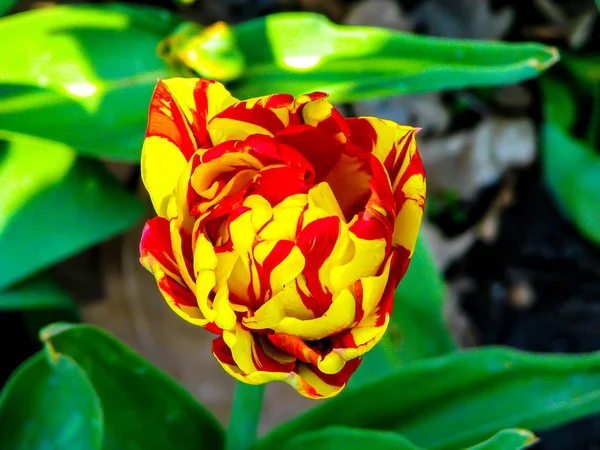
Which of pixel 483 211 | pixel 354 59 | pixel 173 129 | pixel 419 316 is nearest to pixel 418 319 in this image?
pixel 419 316

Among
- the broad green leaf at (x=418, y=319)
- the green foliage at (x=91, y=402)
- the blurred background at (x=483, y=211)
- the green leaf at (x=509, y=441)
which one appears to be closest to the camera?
the green leaf at (x=509, y=441)

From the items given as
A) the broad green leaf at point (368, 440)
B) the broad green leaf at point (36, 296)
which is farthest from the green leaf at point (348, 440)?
the broad green leaf at point (36, 296)

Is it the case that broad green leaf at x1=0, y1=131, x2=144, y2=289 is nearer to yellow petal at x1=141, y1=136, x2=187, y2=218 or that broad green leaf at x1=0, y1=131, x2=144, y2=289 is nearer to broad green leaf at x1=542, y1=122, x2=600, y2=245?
yellow petal at x1=141, y1=136, x2=187, y2=218

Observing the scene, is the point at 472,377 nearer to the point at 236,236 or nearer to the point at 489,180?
the point at 236,236

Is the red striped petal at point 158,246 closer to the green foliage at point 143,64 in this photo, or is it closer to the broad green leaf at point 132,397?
the broad green leaf at point 132,397

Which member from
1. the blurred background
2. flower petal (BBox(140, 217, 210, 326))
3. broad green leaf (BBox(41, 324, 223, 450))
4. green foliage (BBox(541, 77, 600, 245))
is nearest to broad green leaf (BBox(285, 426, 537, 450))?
broad green leaf (BBox(41, 324, 223, 450))

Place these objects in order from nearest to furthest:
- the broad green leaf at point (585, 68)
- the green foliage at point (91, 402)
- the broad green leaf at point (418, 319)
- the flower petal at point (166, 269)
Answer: the flower petal at point (166, 269)
the green foliage at point (91, 402)
the broad green leaf at point (418, 319)
the broad green leaf at point (585, 68)
